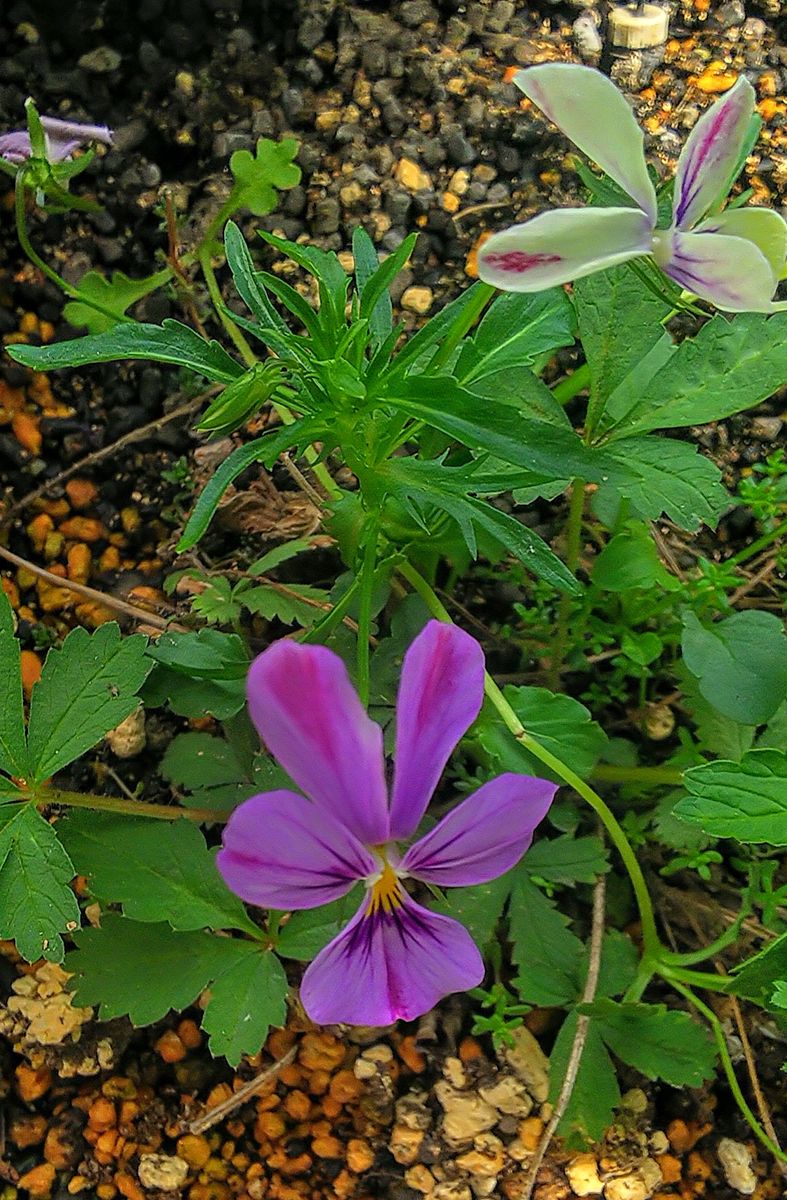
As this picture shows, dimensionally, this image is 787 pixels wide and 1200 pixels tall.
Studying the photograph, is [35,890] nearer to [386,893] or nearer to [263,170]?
[386,893]

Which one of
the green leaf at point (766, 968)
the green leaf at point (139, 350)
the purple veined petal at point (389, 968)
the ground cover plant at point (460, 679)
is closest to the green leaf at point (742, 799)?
the ground cover plant at point (460, 679)

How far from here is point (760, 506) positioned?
1357 millimetres

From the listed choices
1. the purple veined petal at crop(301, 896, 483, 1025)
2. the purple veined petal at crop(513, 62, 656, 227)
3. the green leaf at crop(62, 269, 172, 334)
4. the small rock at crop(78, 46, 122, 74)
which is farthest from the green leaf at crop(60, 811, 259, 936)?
the small rock at crop(78, 46, 122, 74)

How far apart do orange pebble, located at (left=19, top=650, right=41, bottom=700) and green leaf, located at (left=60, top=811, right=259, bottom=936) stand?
320mm

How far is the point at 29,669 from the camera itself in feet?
4.71

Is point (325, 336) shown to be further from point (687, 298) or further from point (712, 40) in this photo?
point (712, 40)

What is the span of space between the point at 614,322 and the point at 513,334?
14 centimetres

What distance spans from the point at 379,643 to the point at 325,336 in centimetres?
41

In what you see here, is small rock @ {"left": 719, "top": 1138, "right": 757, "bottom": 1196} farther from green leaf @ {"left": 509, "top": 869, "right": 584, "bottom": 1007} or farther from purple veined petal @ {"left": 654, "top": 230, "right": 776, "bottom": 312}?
purple veined petal @ {"left": 654, "top": 230, "right": 776, "bottom": 312}

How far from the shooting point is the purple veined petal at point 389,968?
0.86 metres

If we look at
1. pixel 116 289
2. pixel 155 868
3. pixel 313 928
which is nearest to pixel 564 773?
pixel 313 928

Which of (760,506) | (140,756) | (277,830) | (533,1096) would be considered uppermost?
(277,830)

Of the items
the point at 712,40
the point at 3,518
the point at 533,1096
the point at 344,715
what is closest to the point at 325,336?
the point at 344,715

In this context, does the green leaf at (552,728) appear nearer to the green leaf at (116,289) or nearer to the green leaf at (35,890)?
the green leaf at (35,890)
